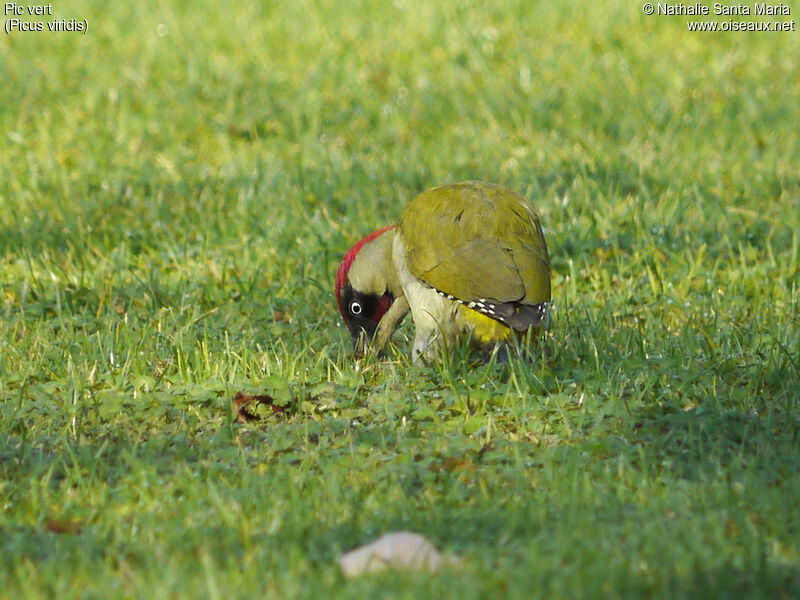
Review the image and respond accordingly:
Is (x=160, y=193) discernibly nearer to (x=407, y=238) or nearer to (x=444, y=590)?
(x=407, y=238)

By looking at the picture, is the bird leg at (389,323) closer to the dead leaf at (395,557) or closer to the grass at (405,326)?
the grass at (405,326)

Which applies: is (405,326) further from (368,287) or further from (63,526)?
(63,526)

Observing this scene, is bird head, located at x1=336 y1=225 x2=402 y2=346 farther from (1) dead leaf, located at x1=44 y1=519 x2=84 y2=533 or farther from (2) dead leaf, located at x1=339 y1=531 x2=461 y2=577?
(2) dead leaf, located at x1=339 y1=531 x2=461 y2=577

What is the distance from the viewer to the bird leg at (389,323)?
586 centimetres

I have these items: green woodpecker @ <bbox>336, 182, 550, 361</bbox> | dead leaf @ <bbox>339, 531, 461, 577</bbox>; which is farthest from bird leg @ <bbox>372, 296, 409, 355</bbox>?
dead leaf @ <bbox>339, 531, 461, 577</bbox>

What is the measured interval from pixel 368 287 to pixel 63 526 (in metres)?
2.43

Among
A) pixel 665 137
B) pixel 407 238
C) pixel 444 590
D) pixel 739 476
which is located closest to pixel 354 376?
pixel 407 238

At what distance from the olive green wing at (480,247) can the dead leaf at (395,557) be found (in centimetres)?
189

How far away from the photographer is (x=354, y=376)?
5.27 meters

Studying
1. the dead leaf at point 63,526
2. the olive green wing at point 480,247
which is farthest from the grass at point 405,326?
the olive green wing at point 480,247

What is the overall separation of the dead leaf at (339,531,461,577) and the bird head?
248 centimetres

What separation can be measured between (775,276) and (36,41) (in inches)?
290

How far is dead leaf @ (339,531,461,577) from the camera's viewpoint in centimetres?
336

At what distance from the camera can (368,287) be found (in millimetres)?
5953
